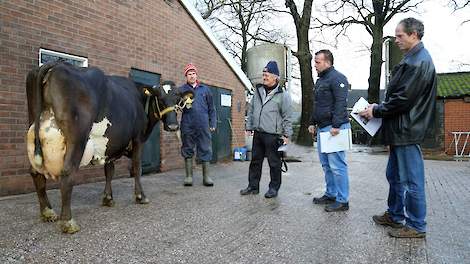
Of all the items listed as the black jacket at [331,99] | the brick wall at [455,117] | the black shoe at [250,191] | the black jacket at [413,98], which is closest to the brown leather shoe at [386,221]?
the black jacket at [413,98]

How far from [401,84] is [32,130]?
3.49 metres

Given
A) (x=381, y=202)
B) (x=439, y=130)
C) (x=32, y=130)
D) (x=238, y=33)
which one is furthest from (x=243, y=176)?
(x=238, y=33)

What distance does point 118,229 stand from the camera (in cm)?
392

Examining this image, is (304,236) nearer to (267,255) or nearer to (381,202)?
(267,255)

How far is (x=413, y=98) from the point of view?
3631 millimetres

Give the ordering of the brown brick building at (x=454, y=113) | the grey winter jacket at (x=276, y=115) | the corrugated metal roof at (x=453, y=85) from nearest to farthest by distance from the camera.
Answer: the grey winter jacket at (x=276, y=115) → the brown brick building at (x=454, y=113) → the corrugated metal roof at (x=453, y=85)

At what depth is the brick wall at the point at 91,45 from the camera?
18.0 ft

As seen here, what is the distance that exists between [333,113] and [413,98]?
1.27 meters

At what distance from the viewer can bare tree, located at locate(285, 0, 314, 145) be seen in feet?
63.0

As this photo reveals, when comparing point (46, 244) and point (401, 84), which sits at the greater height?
point (401, 84)

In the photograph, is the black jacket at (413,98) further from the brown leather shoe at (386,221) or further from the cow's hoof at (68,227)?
the cow's hoof at (68,227)

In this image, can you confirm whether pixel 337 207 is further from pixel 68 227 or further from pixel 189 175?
pixel 68 227

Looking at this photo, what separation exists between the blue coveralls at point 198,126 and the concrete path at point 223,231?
2.73ft

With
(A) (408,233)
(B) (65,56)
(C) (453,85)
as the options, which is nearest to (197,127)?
(B) (65,56)
